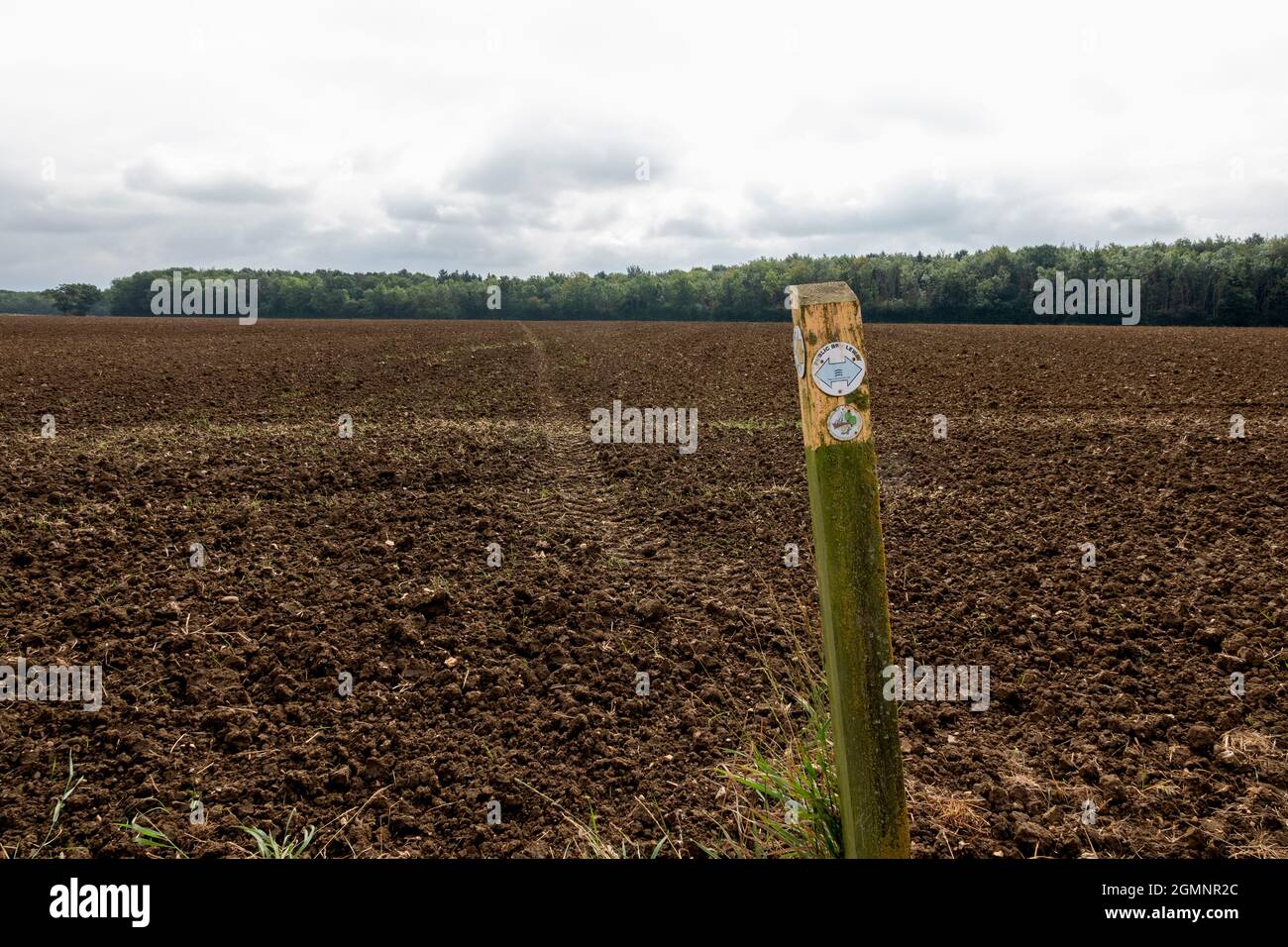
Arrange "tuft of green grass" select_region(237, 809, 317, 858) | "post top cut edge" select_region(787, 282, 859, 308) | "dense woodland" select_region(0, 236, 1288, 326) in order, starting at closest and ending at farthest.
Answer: "post top cut edge" select_region(787, 282, 859, 308) → "tuft of green grass" select_region(237, 809, 317, 858) → "dense woodland" select_region(0, 236, 1288, 326)

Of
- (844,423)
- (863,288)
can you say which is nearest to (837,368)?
(844,423)

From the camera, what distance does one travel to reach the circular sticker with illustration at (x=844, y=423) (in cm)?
264

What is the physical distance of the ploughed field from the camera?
4.21 m

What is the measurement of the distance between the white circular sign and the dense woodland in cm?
6108

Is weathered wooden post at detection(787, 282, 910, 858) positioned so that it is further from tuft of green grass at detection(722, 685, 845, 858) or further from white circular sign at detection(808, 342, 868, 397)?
tuft of green grass at detection(722, 685, 845, 858)

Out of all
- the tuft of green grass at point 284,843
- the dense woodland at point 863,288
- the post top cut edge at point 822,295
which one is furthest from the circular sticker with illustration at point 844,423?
the dense woodland at point 863,288

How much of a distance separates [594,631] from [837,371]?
4.14 metres

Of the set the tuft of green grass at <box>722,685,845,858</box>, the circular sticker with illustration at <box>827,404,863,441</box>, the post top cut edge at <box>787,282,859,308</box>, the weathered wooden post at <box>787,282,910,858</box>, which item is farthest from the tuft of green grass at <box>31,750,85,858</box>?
the post top cut edge at <box>787,282,859,308</box>

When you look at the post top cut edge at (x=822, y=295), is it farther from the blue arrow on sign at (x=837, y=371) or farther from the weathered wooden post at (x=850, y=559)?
the blue arrow on sign at (x=837, y=371)

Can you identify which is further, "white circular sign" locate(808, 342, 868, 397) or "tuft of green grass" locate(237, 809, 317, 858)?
"tuft of green grass" locate(237, 809, 317, 858)

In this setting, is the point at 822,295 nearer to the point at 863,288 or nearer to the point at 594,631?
the point at 594,631

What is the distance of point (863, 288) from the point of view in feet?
270

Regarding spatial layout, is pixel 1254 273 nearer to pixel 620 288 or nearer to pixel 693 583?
pixel 620 288

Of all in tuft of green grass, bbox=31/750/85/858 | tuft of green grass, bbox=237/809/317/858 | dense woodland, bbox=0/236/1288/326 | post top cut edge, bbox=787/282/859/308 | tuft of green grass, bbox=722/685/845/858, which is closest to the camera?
post top cut edge, bbox=787/282/859/308
